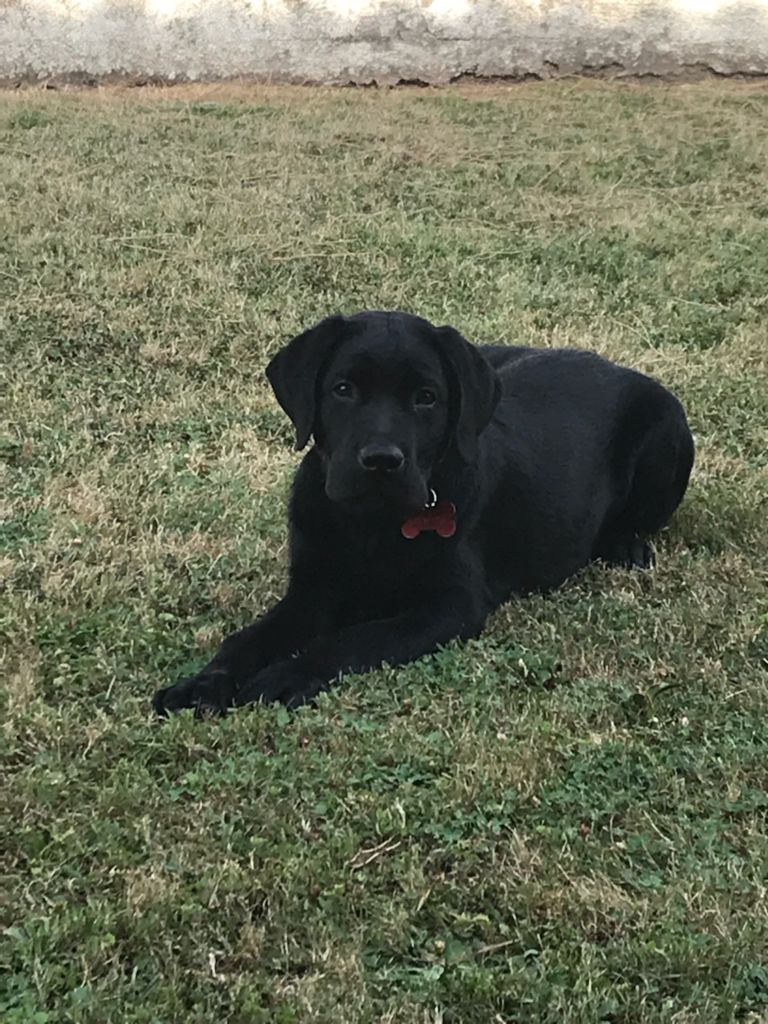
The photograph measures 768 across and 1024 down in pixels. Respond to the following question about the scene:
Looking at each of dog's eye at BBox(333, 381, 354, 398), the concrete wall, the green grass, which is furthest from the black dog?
the concrete wall

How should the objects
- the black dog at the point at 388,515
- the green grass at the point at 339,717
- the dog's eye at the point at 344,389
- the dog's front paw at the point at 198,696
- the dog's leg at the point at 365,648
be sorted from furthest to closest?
the dog's eye at the point at 344,389, the black dog at the point at 388,515, the dog's leg at the point at 365,648, the dog's front paw at the point at 198,696, the green grass at the point at 339,717

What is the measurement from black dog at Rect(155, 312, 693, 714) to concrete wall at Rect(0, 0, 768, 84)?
11073mm

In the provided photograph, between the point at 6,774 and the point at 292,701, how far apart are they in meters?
0.74

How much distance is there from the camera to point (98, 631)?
3.82 m

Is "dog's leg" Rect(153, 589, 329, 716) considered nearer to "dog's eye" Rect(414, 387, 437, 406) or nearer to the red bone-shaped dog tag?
the red bone-shaped dog tag

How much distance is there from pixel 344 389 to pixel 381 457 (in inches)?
12.4

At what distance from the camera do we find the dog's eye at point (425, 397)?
3.71m

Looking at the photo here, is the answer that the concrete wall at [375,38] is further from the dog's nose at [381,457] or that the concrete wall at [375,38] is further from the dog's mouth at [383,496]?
the dog's nose at [381,457]

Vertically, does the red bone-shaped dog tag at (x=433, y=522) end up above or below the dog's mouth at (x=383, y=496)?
below

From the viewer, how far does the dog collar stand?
379cm

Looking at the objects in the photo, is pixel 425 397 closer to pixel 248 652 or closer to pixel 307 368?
pixel 307 368

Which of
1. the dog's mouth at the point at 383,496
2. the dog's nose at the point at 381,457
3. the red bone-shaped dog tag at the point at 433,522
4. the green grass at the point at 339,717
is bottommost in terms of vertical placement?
the green grass at the point at 339,717

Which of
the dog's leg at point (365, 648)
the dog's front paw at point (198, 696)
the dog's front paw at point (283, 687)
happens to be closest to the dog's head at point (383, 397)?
the dog's leg at point (365, 648)

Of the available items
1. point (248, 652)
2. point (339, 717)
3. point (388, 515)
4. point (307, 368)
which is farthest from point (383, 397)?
point (339, 717)
